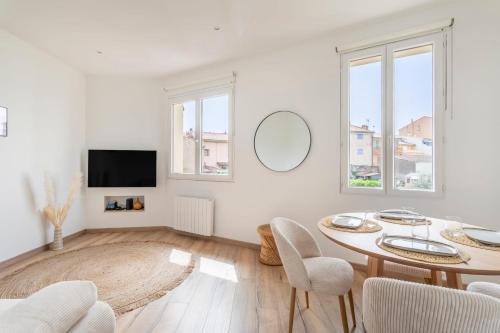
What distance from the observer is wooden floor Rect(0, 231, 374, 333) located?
70.3 inches

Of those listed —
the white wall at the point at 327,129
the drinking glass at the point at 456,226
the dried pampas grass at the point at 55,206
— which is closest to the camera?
the drinking glass at the point at 456,226

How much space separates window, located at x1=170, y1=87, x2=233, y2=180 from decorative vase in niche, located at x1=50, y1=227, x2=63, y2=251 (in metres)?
1.78

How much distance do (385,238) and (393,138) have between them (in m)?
1.53

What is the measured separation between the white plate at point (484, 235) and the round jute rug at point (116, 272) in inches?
96.5

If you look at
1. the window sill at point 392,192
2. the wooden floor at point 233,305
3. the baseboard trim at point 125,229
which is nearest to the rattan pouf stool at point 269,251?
the wooden floor at point 233,305

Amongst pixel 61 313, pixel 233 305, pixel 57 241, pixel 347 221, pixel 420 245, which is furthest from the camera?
pixel 57 241

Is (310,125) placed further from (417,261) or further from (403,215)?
(417,261)

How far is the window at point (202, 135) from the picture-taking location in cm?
367

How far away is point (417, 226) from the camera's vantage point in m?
1.68

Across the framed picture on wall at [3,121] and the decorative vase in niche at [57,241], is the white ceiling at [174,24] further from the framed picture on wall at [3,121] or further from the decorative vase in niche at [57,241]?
Answer: the decorative vase in niche at [57,241]

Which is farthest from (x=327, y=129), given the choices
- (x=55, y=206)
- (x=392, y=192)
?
(x=55, y=206)

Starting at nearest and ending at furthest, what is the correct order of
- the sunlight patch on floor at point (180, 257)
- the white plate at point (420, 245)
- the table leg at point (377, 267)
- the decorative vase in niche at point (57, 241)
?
the white plate at point (420, 245) < the table leg at point (377, 267) < the sunlight patch on floor at point (180, 257) < the decorative vase in niche at point (57, 241)

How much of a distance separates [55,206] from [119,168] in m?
1.02

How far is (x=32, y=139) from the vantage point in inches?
122
